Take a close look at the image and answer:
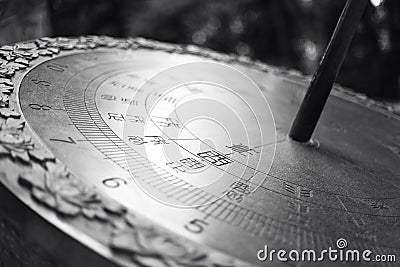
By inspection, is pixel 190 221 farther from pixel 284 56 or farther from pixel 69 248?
pixel 284 56

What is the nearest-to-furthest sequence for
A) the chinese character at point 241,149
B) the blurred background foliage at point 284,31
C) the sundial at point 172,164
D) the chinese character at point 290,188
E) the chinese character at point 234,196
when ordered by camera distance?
the sundial at point 172,164, the chinese character at point 234,196, the chinese character at point 290,188, the chinese character at point 241,149, the blurred background foliage at point 284,31

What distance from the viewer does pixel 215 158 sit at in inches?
41.6

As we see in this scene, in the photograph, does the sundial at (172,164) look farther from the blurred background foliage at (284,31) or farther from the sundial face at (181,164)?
the blurred background foliage at (284,31)

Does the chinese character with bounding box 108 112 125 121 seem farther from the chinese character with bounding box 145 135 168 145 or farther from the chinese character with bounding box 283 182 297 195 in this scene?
the chinese character with bounding box 283 182 297 195

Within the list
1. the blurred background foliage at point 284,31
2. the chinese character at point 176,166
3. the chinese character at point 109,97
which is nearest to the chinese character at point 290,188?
the chinese character at point 176,166

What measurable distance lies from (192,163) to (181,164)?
3 cm

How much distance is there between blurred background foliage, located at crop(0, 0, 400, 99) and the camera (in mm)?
3293

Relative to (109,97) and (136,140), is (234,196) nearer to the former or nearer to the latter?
(136,140)

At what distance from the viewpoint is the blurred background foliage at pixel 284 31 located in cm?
329

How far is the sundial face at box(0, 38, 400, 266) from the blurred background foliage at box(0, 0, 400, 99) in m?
1.71

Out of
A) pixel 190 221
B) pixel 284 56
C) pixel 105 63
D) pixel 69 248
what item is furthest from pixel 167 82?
pixel 284 56

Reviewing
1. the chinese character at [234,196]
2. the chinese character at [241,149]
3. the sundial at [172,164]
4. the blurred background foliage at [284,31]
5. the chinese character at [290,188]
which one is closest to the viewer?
the sundial at [172,164]

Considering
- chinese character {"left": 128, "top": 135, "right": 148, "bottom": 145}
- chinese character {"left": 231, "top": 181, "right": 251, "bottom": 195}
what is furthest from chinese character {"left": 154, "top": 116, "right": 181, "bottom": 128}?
chinese character {"left": 231, "top": 181, "right": 251, "bottom": 195}

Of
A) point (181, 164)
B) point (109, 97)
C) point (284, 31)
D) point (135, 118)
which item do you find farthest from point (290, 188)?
point (284, 31)
